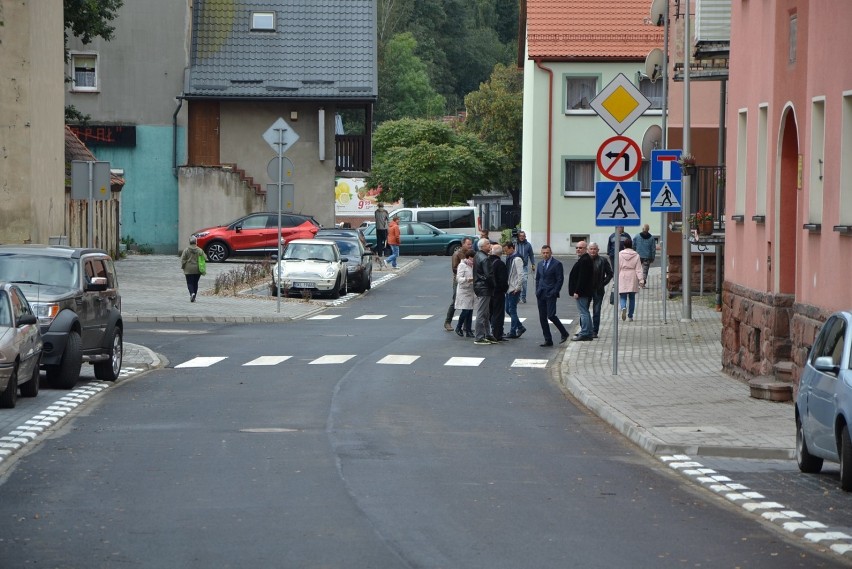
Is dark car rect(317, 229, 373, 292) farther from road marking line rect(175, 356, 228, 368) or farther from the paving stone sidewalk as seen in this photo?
road marking line rect(175, 356, 228, 368)

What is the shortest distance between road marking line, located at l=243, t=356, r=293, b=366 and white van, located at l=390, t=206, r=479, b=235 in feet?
139

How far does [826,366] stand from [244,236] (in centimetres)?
3949

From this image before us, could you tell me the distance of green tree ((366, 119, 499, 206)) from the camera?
7594cm

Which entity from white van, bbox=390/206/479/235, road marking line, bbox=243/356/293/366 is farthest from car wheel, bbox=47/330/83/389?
white van, bbox=390/206/479/235

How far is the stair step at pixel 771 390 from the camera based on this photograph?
17.3 m

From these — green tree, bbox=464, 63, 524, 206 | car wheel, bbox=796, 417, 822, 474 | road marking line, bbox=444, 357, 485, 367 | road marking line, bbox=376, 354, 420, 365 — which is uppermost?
green tree, bbox=464, 63, 524, 206

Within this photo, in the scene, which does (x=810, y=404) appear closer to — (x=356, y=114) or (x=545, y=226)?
(x=545, y=226)

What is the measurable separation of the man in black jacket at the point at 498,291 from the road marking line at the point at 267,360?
4.70 meters

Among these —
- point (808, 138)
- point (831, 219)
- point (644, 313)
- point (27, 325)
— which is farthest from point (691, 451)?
point (644, 313)

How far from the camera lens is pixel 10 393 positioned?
53.6ft

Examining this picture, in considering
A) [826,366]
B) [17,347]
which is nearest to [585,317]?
[17,347]

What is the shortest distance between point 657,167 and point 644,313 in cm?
482

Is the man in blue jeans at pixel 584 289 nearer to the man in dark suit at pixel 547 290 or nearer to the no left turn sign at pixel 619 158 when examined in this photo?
the man in dark suit at pixel 547 290

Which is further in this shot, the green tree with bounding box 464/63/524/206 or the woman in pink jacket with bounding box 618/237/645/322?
the green tree with bounding box 464/63/524/206
